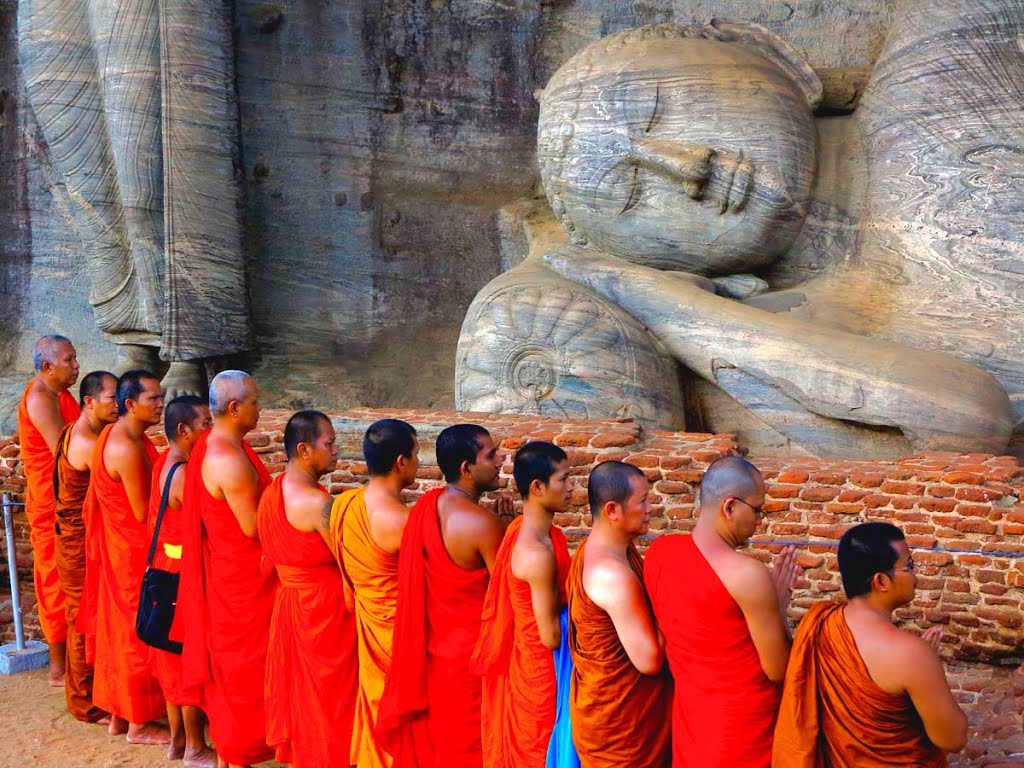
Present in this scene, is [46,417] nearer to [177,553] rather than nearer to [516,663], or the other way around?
[177,553]

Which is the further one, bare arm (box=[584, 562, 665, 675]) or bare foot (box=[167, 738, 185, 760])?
bare foot (box=[167, 738, 185, 760])

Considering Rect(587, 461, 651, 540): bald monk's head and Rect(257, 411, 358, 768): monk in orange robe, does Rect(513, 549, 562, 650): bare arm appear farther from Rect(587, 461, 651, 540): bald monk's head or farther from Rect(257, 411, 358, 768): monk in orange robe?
Rect(257, 411, 358, 768): monk in orange robe

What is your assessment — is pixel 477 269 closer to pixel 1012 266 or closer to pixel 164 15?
pixel 164 15

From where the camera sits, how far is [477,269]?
9578 mm

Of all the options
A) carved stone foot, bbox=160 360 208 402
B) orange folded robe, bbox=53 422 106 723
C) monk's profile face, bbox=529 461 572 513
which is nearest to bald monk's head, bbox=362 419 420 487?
monk's profile face, bbox=529 461 572 513

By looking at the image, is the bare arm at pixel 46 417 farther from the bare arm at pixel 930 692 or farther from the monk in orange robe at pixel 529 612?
the bare arm at pixel 930 692

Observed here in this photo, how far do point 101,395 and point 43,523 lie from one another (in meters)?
0.95

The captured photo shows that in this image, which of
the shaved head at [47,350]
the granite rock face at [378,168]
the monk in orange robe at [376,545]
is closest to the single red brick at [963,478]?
the monk in orange robe at [376,545]

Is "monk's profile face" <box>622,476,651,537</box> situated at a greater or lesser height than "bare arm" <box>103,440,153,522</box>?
greater

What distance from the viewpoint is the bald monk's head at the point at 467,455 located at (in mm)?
4406

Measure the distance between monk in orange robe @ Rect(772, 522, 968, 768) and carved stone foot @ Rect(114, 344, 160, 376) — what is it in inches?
256

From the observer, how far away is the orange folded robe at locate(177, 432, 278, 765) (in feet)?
17.0

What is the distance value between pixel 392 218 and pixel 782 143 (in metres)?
3.15

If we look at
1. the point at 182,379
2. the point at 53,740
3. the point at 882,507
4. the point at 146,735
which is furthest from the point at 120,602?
the point at 882,507
